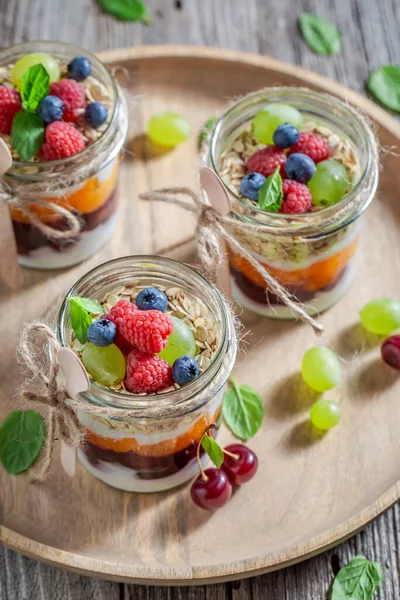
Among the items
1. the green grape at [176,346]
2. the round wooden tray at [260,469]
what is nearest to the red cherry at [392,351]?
the round wooden tray at [260,469]

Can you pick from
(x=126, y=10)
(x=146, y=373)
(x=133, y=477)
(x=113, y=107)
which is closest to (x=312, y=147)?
(x=113, y=107)

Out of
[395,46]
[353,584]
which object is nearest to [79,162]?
[353,584]

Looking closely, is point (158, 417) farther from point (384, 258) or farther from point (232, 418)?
point (384, 258)

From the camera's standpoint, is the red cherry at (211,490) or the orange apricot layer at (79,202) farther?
the orange apricot layer at (79,202)

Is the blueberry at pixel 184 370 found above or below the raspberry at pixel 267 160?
below

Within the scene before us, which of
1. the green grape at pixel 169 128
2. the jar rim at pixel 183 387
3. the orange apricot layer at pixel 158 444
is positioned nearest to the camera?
the jar rim at pixel 183 387

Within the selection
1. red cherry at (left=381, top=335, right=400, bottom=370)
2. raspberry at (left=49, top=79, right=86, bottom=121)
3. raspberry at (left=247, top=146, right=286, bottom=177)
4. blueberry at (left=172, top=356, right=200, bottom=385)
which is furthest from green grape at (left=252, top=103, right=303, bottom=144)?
blueberry at (left=172, top=356, right=200, bottom=385)

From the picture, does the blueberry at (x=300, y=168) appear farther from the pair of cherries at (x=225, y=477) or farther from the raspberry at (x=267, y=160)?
the pair of cherries at (x=225, y=477)
